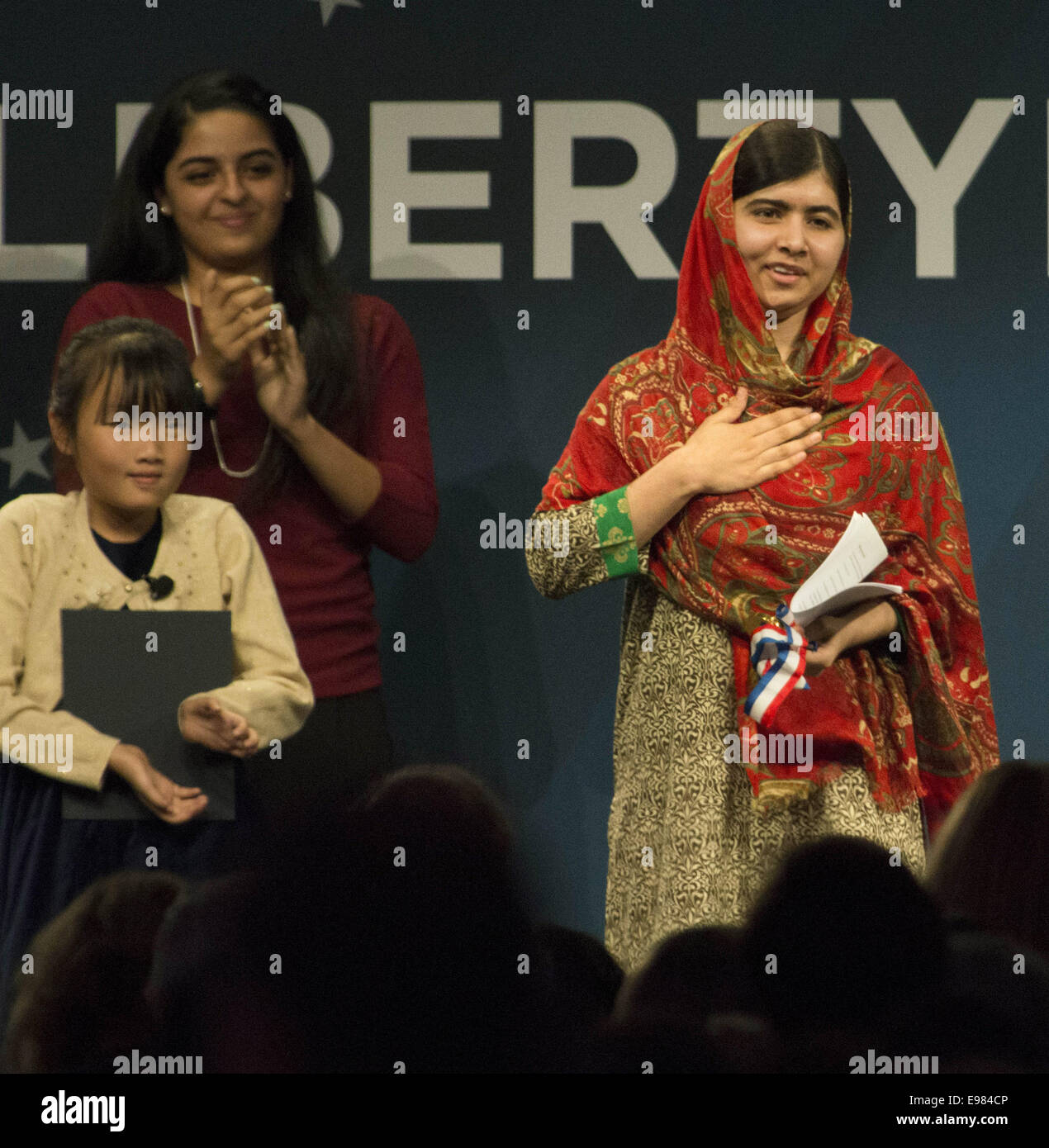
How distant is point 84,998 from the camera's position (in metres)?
1.75

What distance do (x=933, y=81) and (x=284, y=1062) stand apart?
214cm

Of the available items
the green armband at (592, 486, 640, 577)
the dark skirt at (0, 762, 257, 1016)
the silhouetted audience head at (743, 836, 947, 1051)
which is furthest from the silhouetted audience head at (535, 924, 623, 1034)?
the dark skirt at (0, 762, 257, 1016)

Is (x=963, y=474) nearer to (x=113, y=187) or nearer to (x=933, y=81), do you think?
(x=933, y=81)

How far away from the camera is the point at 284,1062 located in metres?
1.59

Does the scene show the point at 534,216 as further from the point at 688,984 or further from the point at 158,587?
the point at 688,984

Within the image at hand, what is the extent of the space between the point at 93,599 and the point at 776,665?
3.48 ft

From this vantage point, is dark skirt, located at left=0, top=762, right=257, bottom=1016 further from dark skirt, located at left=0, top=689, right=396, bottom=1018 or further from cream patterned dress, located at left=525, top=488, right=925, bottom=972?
cream patterned dress, located at left=525, top=488, right=925, bottom=972

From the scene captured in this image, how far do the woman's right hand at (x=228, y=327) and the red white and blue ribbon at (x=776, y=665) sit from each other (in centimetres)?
101

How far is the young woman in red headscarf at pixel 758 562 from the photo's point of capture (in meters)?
2.37

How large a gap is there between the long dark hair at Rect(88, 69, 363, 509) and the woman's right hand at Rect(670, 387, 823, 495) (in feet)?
2.19

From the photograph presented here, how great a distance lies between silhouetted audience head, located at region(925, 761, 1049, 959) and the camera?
1720 mm

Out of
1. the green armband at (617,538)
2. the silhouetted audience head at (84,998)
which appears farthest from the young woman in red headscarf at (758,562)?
the silhouetted audience head at (84,998)

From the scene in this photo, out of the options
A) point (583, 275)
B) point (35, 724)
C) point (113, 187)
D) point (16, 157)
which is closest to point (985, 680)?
point (583, 275)

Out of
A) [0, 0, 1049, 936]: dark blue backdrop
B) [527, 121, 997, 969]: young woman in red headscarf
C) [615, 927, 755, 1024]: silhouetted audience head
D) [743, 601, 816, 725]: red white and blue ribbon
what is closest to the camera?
[615, 927, 755, 1024]: silhouetted audience head
